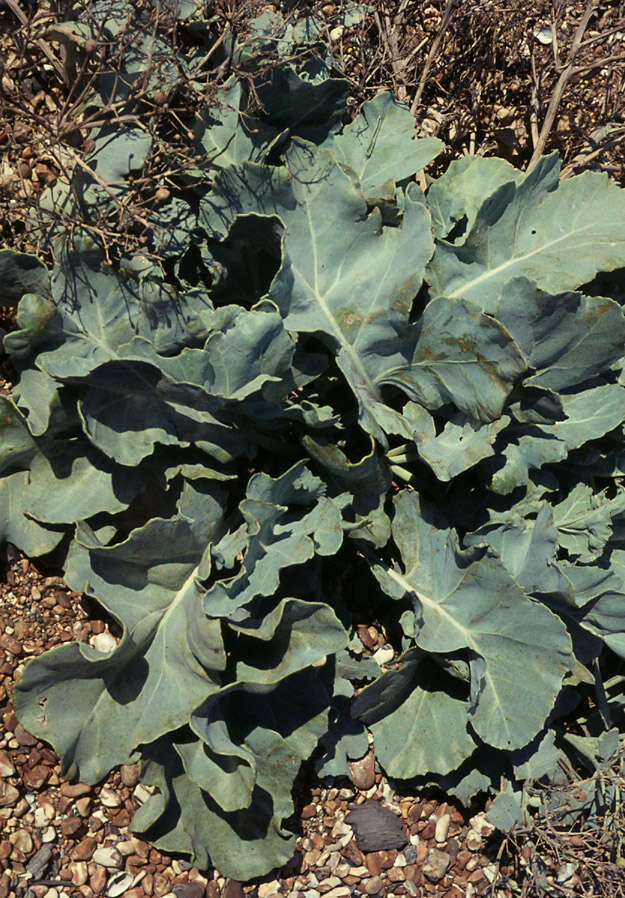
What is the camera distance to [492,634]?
2178 millimetres

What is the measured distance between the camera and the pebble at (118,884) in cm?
232

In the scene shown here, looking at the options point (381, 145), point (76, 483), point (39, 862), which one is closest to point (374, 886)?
point (39, 862)

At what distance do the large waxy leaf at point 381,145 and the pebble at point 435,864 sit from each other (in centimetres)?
183

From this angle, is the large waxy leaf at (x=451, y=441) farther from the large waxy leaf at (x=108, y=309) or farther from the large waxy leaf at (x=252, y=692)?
the large waxy leaf at (x=108, y=309)

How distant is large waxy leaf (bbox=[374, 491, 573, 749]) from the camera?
2.12m

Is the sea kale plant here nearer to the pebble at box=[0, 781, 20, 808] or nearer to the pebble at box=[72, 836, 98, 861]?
the pebble at box=[72, 836, 98, 861]

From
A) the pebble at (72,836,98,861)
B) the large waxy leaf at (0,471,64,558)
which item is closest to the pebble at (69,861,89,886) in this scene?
the pebble at (72,836,98,861)

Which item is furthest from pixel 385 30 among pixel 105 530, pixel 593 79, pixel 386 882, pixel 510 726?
pixel 386 882

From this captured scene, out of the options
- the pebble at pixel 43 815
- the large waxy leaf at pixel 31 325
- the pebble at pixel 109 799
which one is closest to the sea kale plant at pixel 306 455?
the large waxy leaf at pixel 31 325

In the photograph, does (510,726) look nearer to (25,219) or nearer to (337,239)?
(337,239)

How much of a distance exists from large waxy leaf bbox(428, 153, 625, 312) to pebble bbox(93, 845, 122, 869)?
66.6 inches

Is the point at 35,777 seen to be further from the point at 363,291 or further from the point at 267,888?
the point at 363,291

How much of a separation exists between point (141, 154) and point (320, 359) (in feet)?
2.20

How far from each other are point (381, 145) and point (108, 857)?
2001 millimetres
